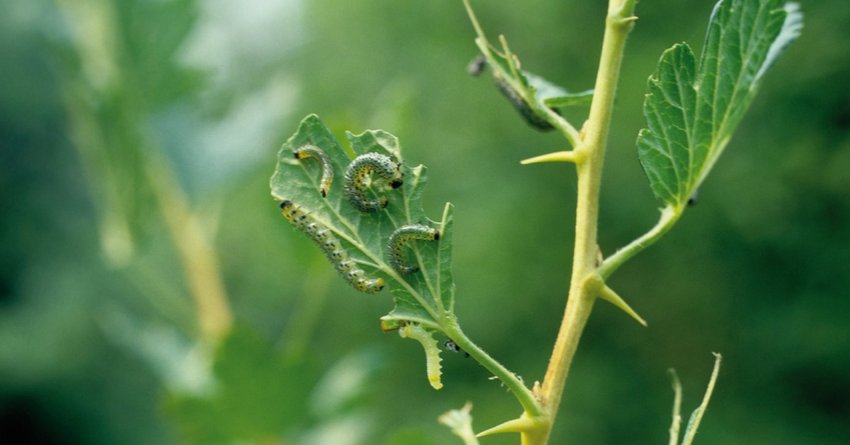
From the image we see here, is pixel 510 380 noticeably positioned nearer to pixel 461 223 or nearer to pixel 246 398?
pixel 246 398

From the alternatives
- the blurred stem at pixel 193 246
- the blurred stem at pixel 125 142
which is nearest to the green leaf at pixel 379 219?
the blurred stem at pixel 125 142

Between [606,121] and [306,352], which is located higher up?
[306,352]

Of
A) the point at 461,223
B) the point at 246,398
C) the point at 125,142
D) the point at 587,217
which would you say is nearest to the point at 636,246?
the point at 587,217

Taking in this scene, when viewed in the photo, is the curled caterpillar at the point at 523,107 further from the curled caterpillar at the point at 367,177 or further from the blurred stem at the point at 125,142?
the blurred stem at the point at 125,142

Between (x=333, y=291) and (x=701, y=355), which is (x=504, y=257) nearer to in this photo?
(x=701, y=355)

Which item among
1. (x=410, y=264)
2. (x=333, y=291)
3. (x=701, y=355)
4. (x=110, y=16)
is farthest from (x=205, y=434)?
(x=333, y=291)

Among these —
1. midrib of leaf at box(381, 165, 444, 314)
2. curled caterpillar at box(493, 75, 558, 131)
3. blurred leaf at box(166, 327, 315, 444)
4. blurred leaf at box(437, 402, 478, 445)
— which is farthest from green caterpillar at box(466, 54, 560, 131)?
blurred leaf at box(166, 327, 315, 444)

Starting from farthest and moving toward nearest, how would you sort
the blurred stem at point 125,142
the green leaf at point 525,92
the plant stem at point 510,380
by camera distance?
1. the blurred stem at point 125,142
2. the green leaf at point 525,92
3. the plant stem at point 510,380
